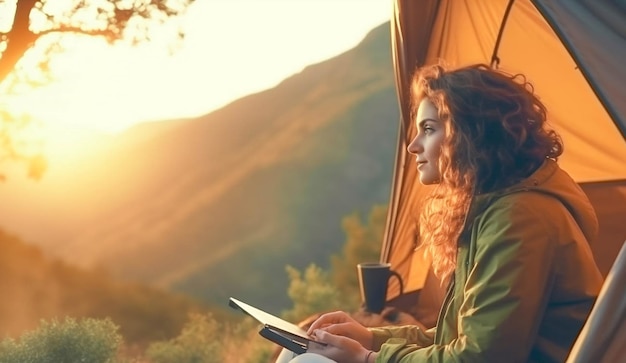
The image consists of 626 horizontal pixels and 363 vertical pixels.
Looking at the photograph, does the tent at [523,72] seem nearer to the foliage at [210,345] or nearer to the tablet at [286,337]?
the foliage at [210,345]

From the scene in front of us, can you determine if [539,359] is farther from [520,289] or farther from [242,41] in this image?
[242,41]

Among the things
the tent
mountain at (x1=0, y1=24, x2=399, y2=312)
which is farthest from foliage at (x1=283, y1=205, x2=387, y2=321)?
the tent

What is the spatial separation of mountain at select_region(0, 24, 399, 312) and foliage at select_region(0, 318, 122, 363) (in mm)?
782

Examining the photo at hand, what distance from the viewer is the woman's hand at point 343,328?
2.01 meters

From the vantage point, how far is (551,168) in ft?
5.73

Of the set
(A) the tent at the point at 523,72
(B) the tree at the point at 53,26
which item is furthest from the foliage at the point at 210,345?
(B) the tree at the point at 53,26

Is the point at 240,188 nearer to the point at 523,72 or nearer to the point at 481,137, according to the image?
the point at 523,72

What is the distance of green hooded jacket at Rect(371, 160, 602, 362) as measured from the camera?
159 centimetres

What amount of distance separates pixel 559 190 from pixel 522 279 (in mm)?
231

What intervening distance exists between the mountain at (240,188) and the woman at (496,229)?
92.0 inches

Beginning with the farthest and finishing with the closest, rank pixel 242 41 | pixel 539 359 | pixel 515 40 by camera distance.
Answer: pixel 242 41
pixel 515 40
pixel 539 359

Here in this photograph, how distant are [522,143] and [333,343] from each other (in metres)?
0.60

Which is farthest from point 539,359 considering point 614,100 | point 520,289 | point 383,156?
point 383,156

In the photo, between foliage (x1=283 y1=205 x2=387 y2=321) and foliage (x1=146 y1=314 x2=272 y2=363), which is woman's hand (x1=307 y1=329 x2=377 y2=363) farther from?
foliage (x1=283 y1=205 x2=387 y2=321)
